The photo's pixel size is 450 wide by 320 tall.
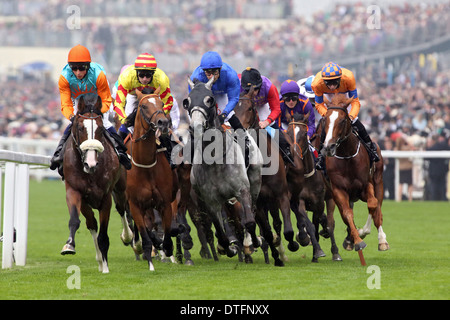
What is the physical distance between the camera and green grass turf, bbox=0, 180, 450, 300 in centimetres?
652

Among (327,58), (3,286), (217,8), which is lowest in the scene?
(3,286)

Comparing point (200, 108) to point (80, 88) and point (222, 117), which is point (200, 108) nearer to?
point (222, 117)

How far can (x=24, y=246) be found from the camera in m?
9.22

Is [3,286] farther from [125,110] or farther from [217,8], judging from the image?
[217,8]

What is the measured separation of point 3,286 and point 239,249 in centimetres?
A: 291

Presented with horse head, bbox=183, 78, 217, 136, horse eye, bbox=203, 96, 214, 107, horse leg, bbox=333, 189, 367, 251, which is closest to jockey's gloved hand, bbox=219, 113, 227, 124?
horse head, bbox=183, 78, 217, 136

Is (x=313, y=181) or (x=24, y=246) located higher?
(x=313, y=181)

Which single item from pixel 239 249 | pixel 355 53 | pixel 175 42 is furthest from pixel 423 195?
pixel 175 42

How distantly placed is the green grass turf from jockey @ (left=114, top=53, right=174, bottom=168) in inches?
49.3

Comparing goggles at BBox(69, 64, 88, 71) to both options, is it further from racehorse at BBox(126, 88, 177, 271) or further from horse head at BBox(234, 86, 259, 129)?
horse head at BBox(234, 86, 259, 129)

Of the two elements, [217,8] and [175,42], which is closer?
[175,42]

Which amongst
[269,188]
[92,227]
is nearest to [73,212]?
[92,227]

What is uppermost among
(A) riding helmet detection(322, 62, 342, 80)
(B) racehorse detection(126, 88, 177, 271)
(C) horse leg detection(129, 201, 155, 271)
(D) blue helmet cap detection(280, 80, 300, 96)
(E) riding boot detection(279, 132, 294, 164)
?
(A) riding helmet detection(322, 62, 342, 80)
